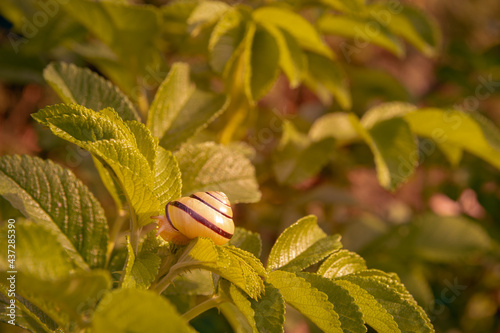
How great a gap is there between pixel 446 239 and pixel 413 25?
0.65 metres

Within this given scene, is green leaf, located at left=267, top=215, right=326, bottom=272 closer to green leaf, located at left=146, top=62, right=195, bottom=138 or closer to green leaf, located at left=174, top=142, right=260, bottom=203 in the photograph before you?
green leaf, located at left=174, top=142, right=260, bottom=203

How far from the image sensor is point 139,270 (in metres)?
0.53

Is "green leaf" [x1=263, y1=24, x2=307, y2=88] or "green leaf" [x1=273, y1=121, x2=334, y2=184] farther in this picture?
"green leaf" [x1=273, y1=121, x2=334, y2=184]

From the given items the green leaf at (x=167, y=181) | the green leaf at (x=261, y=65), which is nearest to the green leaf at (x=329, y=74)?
the green leaf at (x=261, y=65)

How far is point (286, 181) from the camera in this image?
113 cm

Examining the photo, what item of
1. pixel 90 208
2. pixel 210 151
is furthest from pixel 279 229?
pixel 90 208

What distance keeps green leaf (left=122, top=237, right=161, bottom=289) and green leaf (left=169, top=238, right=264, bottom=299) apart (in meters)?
0.04

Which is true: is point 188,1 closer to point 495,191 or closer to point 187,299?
point 187,299

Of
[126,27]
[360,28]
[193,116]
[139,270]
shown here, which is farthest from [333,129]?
[139,270]

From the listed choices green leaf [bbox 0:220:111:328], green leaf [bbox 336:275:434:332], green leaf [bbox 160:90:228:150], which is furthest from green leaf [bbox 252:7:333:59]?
green leaf [bbox 0:220:111:328]

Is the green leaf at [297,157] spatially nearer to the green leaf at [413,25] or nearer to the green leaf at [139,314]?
the green leaf at [413,25]

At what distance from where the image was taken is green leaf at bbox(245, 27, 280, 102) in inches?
37.1

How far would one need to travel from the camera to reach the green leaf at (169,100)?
0.78 meters

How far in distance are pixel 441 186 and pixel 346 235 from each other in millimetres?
505
